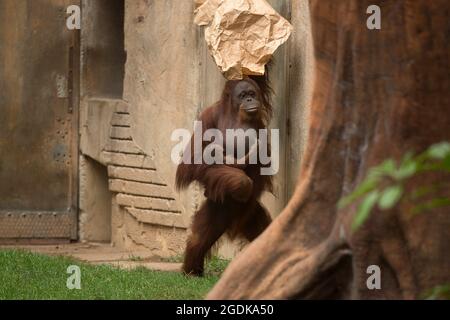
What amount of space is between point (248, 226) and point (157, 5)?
6.97 ft

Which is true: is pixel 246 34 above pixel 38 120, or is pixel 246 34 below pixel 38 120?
above

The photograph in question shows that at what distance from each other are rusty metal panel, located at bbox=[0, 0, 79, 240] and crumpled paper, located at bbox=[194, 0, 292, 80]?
2261 millimetres

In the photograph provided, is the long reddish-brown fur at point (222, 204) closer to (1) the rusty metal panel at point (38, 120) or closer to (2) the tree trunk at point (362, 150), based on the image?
(1) the rusty metal panel at point (38, 120)

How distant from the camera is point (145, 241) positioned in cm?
792

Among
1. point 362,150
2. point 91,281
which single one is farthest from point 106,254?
point 362,150

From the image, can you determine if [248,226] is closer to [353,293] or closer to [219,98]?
[219,98]

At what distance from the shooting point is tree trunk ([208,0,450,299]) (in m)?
3.37

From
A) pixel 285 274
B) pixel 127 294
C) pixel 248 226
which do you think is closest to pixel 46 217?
pixel 248 226

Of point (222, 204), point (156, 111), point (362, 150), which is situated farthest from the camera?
point (156, 111)

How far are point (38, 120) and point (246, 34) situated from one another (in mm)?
2585

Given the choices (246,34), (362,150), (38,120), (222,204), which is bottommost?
(222,204)

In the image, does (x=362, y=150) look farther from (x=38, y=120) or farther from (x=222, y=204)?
(x=38, y=120)

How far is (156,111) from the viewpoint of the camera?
25.3ft

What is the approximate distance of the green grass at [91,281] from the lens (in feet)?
17.5
